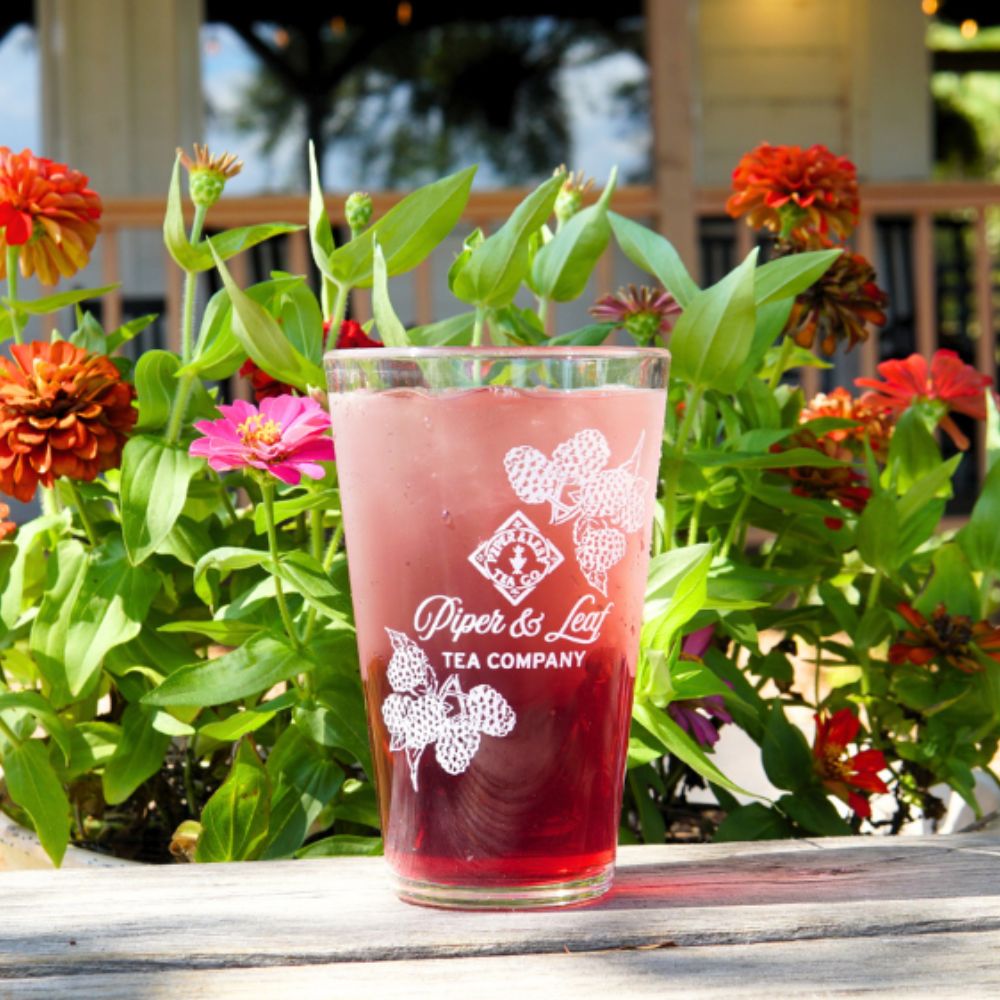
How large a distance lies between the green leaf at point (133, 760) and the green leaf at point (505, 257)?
0.38 m

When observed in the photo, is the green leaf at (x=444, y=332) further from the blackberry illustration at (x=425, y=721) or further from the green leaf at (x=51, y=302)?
the blackberry illustration at (x=425, y=721)

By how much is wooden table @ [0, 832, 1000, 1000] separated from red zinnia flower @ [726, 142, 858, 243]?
0.65m

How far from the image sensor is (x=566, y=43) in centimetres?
714

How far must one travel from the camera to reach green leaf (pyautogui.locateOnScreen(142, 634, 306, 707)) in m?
0.95

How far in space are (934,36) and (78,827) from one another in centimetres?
1888

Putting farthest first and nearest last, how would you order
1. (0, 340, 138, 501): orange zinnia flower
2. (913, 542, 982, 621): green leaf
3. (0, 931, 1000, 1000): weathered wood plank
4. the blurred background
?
the blurred background
(913, 542, 982, 621): green leaf
(0, 340, 138, 501): orange zinnia flower
(0, 931, 1000, 1000): weathered wood plank

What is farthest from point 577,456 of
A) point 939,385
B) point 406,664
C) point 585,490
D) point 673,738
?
point 939,385

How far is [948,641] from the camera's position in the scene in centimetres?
110

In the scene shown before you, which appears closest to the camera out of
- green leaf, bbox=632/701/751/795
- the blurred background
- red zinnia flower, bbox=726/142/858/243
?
green leaf, bbox=632/701/751/795

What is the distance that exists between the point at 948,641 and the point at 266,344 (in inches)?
20.7

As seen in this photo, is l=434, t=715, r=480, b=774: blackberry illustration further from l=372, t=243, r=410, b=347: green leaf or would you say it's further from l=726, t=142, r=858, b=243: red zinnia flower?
l=726, t=142, r=858, b=243: red zinnia flower

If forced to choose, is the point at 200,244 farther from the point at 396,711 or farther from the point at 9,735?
the point at 396,711

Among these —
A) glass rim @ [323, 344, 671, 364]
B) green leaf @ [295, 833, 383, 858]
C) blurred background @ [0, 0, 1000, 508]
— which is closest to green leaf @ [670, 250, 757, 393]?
glass rim @ [323, 344, 671, 364]

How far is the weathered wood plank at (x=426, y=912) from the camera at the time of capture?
612 millimetres
